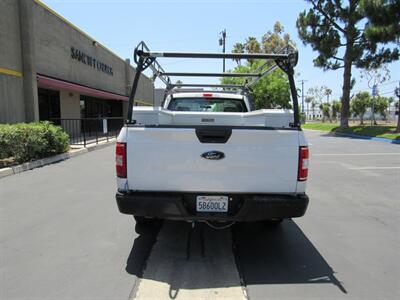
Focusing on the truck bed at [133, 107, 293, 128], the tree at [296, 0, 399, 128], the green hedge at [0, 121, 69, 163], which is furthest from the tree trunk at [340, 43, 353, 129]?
the truck bed at [133, 107, 293, 128]

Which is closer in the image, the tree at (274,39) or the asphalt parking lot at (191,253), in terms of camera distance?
the asphalt parking lot at (191,253)

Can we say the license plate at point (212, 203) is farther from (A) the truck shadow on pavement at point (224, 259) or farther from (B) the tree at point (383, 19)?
(B) the tree at point (383, 19)

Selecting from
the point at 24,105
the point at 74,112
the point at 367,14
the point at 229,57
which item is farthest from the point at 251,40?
the point at 229,57

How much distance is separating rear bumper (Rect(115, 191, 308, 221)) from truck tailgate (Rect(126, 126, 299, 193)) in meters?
0.09

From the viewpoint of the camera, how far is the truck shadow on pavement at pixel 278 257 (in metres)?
3.46

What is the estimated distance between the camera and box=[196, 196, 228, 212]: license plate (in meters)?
3.61

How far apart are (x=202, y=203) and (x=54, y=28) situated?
15852mm

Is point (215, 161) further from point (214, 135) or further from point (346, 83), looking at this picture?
point (346, 83)

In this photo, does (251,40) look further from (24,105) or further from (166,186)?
(166,186)

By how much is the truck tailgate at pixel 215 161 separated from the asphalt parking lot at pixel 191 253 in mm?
916

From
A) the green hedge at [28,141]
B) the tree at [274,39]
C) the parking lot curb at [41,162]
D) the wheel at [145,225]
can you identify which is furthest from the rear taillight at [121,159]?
the tree at [274,39]

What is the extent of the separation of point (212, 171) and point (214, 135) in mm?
382

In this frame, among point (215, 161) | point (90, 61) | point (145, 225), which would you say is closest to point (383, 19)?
point (90, 61)

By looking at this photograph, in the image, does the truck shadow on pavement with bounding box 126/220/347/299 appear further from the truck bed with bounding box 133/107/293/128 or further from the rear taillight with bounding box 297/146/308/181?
the truck bed with bounding box 133/107/293/128
